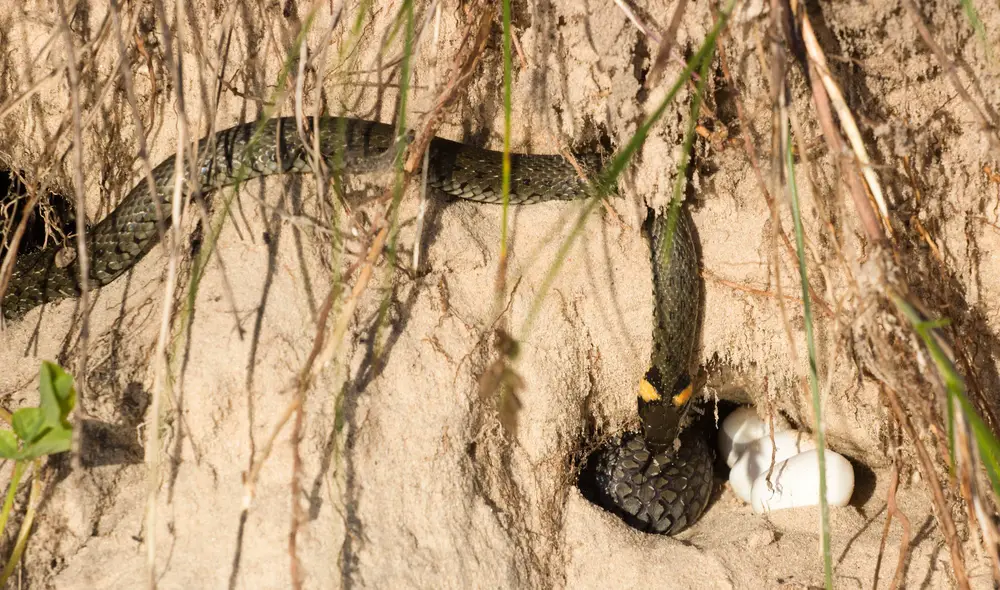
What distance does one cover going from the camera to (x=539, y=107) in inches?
115

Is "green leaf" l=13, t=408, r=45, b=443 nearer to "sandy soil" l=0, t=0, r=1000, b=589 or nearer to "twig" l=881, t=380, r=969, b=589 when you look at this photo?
"sandy soil" l=0, t=0, r=1000, b=589

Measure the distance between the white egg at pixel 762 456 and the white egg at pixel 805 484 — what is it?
0.13m

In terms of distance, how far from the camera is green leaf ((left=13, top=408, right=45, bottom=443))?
2.02m

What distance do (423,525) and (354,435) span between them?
380 mm

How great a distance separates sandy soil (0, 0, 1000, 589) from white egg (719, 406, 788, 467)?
0.15 metres

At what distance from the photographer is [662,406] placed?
3125 millimetres

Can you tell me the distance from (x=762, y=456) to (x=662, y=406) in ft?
1.69

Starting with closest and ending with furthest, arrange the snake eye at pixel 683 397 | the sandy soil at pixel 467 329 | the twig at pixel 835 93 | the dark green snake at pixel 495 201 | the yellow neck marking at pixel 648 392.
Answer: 1. the twig at pixel 835 93
2. the sandy soil at pixel 467 329
3. the dark green snake at pixel 495 201
4. the yellow neck marking at pixel 648 392
5. the snake eye at pixel 683 397

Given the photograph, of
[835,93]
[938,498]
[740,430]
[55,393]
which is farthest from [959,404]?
[55,393]

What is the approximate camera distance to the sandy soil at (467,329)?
2289 millimetres

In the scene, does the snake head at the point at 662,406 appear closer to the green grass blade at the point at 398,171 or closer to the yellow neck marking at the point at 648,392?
the yellow neck marking at the point at 648,392

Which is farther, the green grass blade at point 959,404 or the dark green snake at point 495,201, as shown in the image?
the dark green snake at point 495,201

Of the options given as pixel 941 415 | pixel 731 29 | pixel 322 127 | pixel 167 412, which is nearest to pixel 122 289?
pixel 167 412

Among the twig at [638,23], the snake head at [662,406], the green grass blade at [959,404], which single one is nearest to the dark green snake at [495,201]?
the snake head at [662,406]
